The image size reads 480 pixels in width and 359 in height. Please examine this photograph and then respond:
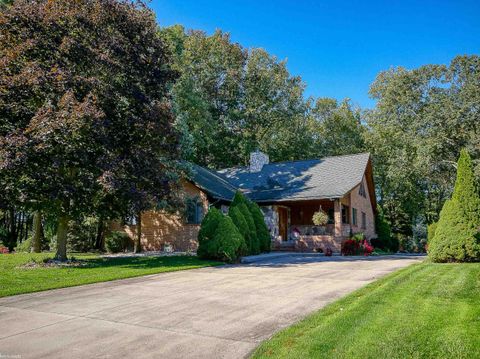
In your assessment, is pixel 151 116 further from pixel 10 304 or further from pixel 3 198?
pixel 10 304

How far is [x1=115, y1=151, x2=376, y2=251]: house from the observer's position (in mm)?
21719

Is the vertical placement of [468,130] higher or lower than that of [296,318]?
higher

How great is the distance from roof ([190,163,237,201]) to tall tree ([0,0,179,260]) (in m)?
5.85

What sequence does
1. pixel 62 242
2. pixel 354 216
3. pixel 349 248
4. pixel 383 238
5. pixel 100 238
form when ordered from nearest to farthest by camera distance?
pixel 62 242 → pixel 349 248 → pixel 100 238 → pixel 354 216 → pixel 383 238

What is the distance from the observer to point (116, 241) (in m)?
22.4

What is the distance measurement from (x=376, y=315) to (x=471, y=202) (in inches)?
383

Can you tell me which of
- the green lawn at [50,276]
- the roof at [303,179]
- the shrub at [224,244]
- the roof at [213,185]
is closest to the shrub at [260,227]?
the roof at [213,185]

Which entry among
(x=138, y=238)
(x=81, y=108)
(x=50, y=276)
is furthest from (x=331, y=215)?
(x=50, y=276)

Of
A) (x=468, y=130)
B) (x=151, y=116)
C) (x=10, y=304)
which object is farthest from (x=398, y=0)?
(x=468, y=130)

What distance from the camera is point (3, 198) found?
1291 centimetres

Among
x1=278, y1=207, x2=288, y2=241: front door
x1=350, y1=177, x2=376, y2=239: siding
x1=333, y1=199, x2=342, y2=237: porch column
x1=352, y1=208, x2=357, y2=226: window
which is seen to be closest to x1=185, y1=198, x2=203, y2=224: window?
x1=278, y1=207, x2=288, y2=241: front door

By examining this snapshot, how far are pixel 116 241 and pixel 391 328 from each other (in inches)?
776

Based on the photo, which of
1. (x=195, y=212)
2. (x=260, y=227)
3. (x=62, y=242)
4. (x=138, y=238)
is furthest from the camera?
(x=195, y=212)

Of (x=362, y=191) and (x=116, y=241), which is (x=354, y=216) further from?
(x=116, y=241)
